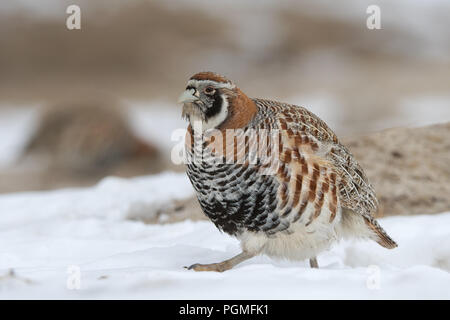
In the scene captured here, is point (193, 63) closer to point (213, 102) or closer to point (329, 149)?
point (329, 149)

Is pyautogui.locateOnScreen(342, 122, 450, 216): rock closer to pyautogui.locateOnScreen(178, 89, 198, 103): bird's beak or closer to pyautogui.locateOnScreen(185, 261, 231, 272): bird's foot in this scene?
pyautogui.locateOnScreen(185, 261, 231, 272): bird's foot

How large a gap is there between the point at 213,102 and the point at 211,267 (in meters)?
1.06

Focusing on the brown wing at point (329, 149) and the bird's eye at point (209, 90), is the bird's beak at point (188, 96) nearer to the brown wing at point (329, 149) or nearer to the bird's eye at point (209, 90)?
the bird's eye at point (209, 90)

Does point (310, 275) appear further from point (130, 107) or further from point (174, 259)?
point (130, 107)

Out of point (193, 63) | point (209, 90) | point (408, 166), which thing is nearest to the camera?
point (209, 90)

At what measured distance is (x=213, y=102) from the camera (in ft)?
14.5

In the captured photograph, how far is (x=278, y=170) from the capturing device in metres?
4.33

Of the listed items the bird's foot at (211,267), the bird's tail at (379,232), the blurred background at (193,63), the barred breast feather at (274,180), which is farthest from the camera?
the blurred background at (193,63)

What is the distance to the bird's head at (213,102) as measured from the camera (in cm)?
439


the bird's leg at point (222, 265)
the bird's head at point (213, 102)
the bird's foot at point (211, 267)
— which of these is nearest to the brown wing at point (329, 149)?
the bird's head at point (213, 102)

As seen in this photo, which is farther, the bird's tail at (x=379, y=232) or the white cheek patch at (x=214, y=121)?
the bird's tail at (x=379, y=232)

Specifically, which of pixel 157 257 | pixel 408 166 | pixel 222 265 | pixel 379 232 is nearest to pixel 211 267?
pixel 222 265

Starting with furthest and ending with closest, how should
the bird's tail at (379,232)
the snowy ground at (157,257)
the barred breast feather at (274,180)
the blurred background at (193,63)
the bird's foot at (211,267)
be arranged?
the blurred background at (193,63), the bird's tail at (379,232), the bird's foot at (211,267), the barred breast feather at (274,180), the snowy ground at (157,257)

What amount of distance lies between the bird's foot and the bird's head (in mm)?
883
